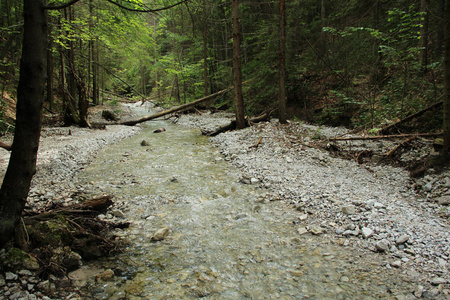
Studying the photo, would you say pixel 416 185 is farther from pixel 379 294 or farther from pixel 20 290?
pixel 20 290

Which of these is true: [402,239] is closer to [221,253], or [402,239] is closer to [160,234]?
[221,253]

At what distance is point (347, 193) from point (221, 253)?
307cm

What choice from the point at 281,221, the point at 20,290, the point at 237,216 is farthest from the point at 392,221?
the point at 20,290

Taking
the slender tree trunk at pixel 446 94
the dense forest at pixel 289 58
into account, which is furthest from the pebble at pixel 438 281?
the dense forest at pixel 289 58

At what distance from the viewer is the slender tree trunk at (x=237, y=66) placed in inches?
435

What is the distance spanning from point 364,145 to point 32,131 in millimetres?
8626

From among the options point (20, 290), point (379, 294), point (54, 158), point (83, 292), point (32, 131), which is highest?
point (32, 131)

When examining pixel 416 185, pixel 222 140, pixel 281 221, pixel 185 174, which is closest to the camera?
pixel 281 221

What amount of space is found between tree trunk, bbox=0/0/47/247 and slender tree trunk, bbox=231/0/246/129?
10.0m

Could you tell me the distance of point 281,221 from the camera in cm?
457

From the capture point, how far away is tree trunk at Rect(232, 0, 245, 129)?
11.0 m

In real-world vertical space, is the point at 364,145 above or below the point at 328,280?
above

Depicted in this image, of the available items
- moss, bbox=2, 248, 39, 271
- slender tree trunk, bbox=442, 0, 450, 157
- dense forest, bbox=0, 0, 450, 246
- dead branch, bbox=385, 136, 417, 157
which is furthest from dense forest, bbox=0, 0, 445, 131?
moss, bbox=2, 248, 39, 271

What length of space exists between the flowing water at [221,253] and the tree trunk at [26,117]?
1.34 meters
